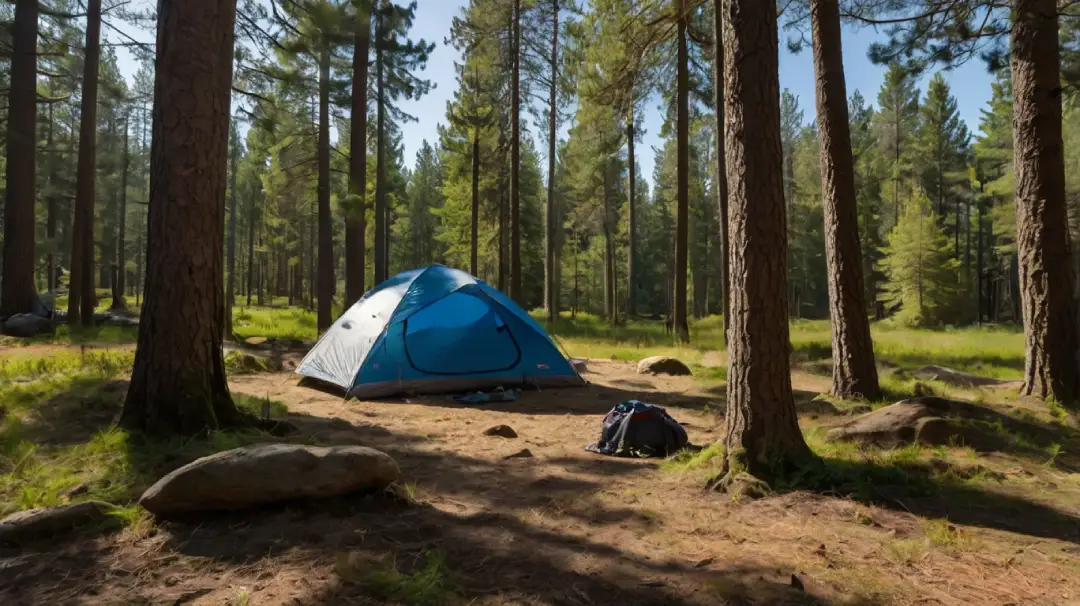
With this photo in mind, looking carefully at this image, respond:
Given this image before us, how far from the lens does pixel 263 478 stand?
3418 millimetres

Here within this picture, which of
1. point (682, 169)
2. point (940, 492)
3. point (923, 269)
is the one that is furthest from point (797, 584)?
point (923, 269)

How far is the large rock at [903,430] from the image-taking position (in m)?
5.02

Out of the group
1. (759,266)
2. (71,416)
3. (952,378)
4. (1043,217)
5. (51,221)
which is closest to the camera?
(759,266)

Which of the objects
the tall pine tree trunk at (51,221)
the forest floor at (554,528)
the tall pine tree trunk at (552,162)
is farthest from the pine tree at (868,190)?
the tall pine tree trunk at (51,221)

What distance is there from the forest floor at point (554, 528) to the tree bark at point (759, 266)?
34 centimetres

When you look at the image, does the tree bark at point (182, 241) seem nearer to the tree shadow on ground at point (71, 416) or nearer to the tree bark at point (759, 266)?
the tree shadow on ground at point (71, 416)

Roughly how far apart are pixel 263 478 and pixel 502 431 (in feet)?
10.0

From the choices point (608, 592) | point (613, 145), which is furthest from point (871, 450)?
point (613, 145)

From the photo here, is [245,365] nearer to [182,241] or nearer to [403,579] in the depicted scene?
[182,241]

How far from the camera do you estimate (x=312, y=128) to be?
17.6 metres

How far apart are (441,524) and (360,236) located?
11154 mm

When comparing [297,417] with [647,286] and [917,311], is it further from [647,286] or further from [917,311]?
[647,286]

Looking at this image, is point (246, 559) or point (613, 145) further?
point (613, 145)

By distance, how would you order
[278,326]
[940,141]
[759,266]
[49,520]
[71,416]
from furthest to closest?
[940,141] < [278,326] < [71,416] < [759,266] < [49,520]
